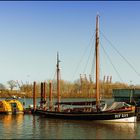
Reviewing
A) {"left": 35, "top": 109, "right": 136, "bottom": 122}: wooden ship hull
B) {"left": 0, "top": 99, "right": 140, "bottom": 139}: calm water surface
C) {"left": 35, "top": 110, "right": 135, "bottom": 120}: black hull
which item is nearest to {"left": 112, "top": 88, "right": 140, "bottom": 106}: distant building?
{"left": 35, "top": 110, "right": 135, "bottom": 120}: black hull

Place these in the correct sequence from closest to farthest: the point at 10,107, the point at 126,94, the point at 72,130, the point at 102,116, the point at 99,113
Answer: the point at 72,130 → the point at 102,116 → the point at 99,113 → the point at 10,107 → the point at 126,94

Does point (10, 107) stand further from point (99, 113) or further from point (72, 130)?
point (72, 130)

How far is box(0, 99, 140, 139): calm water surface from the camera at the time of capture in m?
46.5

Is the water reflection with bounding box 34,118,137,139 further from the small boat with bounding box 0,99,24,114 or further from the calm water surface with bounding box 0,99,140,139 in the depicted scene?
the small boat with bounding box 0,99,24,114

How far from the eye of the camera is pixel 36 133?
4950 centimetres

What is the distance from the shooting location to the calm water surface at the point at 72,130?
46.5 meters

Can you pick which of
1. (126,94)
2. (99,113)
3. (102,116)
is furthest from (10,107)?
(126,94)

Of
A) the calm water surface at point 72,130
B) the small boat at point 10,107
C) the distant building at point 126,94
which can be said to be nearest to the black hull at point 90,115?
the calm water surface at point 72,130

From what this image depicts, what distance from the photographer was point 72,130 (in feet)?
172

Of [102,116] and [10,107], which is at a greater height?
[10,107]

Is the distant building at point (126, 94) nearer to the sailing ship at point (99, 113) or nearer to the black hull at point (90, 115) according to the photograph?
the sailing ship at point (99, 113)

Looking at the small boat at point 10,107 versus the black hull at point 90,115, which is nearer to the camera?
the black hull at point 90,115

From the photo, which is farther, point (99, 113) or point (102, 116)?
point (99, 113)

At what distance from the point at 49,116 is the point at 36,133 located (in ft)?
69.1
